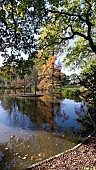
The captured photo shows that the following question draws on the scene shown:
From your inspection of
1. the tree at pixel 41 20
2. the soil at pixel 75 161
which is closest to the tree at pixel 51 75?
the tree at pixel 41 20

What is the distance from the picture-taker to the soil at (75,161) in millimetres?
5340

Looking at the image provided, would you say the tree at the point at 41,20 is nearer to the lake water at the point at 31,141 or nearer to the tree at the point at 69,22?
the tree at the point at 69,22

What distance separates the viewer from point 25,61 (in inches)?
227

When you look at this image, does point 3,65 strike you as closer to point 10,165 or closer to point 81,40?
point 10,165

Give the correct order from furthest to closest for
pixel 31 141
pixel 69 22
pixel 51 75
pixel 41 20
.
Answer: pixel 51 75
pixel 69 22
pixel 31 141
pixel 41 20

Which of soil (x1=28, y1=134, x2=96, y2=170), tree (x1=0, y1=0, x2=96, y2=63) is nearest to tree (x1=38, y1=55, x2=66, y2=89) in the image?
tree (x1=0, y1=0, x2=96, y2=63)

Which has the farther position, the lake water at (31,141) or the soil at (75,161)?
the lake water at (31,141)

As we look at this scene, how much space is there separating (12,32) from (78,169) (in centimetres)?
385

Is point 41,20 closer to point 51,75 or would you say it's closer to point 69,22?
point 69,22

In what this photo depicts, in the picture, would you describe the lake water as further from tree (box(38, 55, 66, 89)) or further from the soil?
tree (box(38, 55, 66, 89))

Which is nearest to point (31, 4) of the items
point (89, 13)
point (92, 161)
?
point (89, 13)

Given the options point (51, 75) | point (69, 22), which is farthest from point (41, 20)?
point (51, 75)

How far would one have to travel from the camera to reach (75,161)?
570 centimetres

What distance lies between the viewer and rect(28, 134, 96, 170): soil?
534cm
